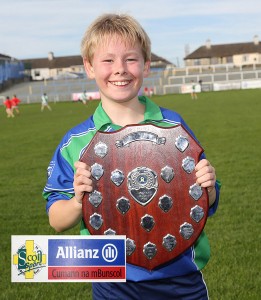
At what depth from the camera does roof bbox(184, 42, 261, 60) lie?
108562 mm

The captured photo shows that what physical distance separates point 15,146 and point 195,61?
96.5 metres

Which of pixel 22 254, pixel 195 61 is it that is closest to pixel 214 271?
pixel 22 254

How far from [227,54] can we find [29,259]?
362 ft

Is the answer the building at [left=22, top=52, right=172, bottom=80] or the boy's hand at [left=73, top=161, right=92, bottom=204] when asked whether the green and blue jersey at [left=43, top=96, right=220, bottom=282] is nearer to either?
the boy's hand at [left=73, top=161, right=92, bottom=204]

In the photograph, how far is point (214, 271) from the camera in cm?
540

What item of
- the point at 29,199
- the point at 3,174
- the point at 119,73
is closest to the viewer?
the point at 119,73

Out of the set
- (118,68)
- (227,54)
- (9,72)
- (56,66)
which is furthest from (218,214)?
(56,66)

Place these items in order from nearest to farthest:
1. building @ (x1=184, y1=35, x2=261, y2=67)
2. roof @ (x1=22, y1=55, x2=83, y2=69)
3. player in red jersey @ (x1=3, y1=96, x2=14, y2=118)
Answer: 1. player in red jersey @ (x1=3, y1=96, x2=14, y2=118)
2. building @ (x1=184, y1=35, x2=261, y2=67)
3. roof @ (x1=22, y1=55, x2=83, y2=69)

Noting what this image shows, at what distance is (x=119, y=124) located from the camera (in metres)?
2.60

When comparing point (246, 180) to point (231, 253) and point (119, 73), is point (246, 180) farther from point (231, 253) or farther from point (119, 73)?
point (119, 73)

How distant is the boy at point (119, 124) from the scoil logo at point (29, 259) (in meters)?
0.30

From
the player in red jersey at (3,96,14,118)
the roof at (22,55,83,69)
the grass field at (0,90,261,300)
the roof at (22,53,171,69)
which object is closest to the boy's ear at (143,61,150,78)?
the grass field at (0,90,261,300)

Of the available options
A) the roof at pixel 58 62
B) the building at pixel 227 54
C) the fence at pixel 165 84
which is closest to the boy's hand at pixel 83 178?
the fence at pixel 165 84

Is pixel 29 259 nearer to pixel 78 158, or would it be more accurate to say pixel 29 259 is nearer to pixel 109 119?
pixel 78 158
